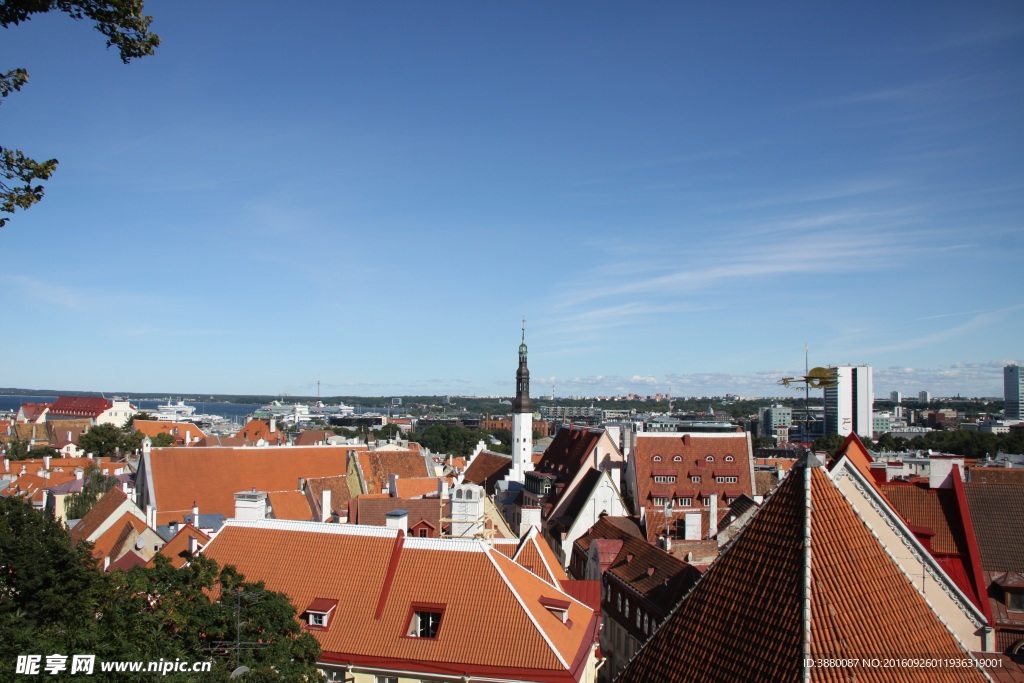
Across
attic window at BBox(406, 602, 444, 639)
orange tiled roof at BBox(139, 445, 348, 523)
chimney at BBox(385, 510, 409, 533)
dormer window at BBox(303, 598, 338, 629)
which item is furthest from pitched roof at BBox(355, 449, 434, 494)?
attic window at BBox(406, 602, 444, 639)

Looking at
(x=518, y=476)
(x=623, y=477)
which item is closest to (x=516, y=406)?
(x=518, y=476)

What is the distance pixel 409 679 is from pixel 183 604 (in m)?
5.95

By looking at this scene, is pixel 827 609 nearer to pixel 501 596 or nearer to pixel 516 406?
pixel 501 596

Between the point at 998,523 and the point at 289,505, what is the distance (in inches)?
1236

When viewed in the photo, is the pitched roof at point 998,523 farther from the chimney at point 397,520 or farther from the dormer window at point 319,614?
the dormer window at point 319,614

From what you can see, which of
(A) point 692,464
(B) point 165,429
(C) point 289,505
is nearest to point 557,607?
(C) point 289,505

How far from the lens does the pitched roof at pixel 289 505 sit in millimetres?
39469

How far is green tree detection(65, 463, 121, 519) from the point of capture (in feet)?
145

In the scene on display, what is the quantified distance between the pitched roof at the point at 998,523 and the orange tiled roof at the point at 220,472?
34497mm

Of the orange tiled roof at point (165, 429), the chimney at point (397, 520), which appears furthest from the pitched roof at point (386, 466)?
the orange tiled roof at point (165, 429)

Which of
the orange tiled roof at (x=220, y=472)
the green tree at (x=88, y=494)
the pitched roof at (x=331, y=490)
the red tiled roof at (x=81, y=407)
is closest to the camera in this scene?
the orange tiled roof at (x=220, y=472)

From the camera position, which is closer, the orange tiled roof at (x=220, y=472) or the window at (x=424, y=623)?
the window at (x=424, y=623)

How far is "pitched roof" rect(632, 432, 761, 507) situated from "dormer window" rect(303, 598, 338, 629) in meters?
35.0

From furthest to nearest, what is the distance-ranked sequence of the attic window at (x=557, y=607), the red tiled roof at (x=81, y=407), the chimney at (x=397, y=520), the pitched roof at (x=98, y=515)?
the red tiled roof at (x=81, y=407), the pitched roof at (x=98, y=515), the chimney at (x=397, y=520), the attic window at (x=557, y=607)
